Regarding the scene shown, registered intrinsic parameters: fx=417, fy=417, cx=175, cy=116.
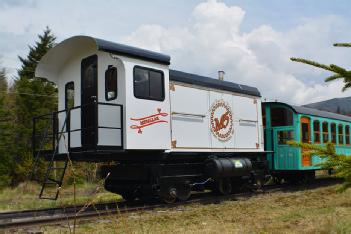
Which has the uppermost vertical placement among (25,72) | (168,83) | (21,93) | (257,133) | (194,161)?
(25,72)

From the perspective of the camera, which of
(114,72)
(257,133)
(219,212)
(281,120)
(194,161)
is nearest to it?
(219,212)

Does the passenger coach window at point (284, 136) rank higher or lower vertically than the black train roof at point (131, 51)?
lower

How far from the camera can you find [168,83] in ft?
35.7

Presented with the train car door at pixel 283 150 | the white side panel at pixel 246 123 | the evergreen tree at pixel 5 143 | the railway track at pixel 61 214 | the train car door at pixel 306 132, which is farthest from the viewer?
the evergreen tree at pixel 5 143

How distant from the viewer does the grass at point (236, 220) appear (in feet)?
21.7

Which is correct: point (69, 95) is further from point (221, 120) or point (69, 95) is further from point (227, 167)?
point (227, 167)

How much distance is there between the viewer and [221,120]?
12.7m

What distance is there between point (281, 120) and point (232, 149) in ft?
11.0

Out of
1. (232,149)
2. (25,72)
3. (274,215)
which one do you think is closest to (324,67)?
(274,215)

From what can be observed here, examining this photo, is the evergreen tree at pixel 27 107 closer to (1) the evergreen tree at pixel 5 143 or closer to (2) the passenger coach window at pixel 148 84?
(1) the evergreen tree at pixel 5 143

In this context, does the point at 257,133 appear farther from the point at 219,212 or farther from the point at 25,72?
the point at 25,72

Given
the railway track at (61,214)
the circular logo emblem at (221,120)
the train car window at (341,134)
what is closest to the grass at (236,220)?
the railway track at (61,214)

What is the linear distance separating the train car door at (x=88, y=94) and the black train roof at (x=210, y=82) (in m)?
2.02

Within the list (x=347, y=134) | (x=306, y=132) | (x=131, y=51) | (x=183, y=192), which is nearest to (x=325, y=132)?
(x=306, y=132)
